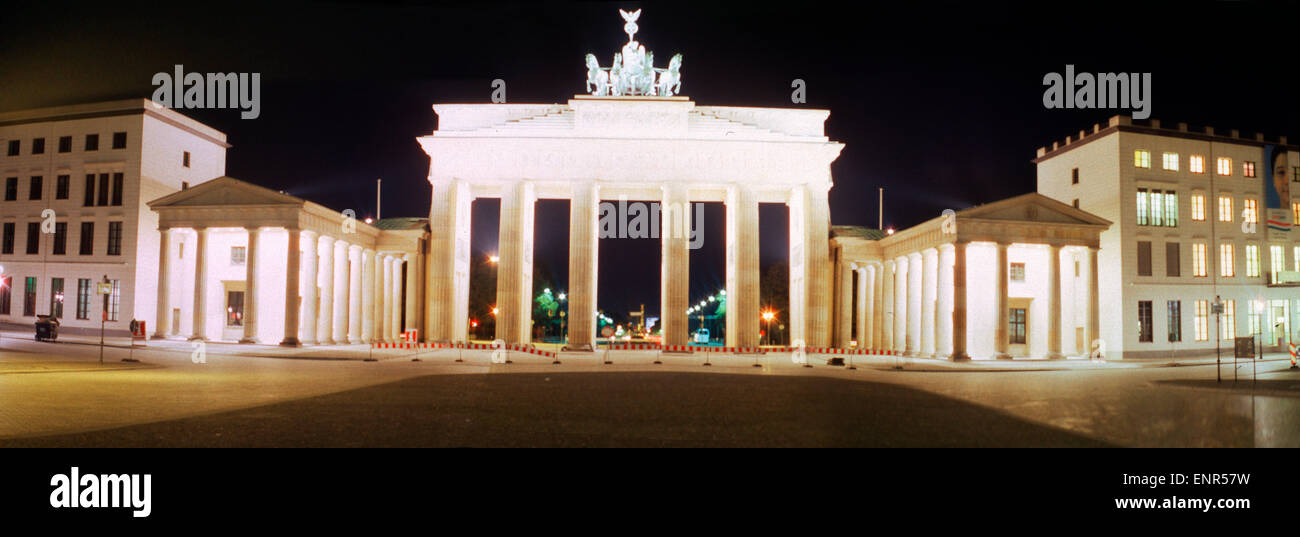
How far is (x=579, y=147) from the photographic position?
51.0 meters

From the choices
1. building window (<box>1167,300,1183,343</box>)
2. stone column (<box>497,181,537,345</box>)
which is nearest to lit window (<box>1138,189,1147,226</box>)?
building window (<box>1167,300,1183,343</box>)

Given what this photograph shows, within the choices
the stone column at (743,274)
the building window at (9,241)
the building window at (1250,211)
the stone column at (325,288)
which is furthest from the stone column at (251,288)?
the building window at (1250,211)

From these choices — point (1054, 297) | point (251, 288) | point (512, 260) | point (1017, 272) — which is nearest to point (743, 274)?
point (512, 260)

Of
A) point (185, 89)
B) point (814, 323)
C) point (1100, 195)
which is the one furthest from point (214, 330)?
point (1100, 195)

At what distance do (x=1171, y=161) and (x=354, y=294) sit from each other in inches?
2074

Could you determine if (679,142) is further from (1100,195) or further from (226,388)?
(226,388)

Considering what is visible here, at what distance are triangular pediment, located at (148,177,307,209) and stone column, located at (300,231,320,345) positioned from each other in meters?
3.05

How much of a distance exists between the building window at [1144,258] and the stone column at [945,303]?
11.7 metres

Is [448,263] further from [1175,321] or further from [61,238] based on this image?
[1175,321]

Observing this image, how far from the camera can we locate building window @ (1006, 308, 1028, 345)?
148 feet

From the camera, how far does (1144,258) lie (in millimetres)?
43344

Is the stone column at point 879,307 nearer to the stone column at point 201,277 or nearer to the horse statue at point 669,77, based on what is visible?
the horse statue at point 669,77

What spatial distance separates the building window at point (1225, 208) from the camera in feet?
146

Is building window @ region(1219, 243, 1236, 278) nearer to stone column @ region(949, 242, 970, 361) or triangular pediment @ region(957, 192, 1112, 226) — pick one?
triangular pediment @ region(957, 192, 1112, 226)
